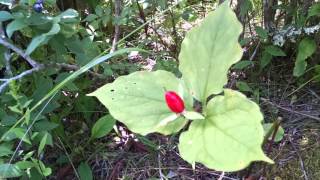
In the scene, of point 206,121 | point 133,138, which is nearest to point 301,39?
point 133,138

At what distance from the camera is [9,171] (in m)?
1.11

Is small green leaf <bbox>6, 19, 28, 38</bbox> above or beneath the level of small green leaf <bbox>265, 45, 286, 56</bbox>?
above

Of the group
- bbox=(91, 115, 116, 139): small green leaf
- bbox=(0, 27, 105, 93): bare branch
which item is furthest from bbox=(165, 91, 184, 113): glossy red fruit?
bbox=(91, 115, 116, 139): small green leaf

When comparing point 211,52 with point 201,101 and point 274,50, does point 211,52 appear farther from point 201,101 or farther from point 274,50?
point 274,50

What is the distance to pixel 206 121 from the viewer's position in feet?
2.22

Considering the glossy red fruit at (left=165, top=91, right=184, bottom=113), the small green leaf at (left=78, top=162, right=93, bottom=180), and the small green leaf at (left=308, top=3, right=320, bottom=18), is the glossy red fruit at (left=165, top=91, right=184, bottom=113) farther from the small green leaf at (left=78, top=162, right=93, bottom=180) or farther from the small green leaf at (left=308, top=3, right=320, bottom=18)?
the small green leaf at (left=308, top=3, right=320, bottom=18)

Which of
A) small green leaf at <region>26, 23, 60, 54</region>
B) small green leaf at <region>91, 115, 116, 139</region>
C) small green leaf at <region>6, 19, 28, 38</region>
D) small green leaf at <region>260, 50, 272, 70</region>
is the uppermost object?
small green leaf at <region>6, 19, 28, 38</region>

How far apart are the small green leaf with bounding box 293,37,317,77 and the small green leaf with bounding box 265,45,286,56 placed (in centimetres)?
5

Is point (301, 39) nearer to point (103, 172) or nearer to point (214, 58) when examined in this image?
point (103, 172)

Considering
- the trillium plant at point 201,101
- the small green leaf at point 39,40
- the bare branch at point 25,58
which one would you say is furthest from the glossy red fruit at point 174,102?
the bare branch at point 25,58

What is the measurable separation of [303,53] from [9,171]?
953 mm

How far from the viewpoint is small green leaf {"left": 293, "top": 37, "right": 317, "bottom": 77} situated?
1.49 metres

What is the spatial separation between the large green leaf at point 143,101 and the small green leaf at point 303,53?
87 cm

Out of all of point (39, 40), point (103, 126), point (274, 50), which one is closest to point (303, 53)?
point (274, 50)
